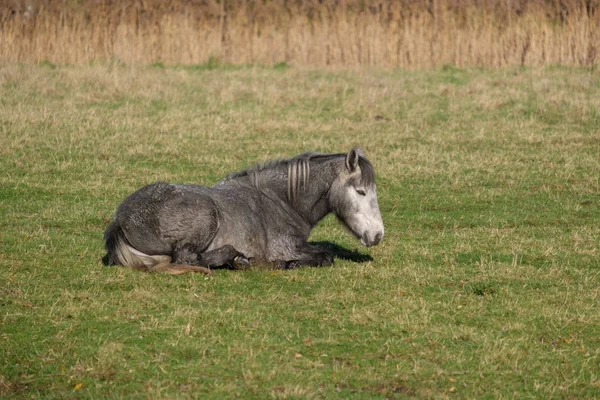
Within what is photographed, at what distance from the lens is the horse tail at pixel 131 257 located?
9.26 meters

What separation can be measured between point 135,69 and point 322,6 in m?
6.69

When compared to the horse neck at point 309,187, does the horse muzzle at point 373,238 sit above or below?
below

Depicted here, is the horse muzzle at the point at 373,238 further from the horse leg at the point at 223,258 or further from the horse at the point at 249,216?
the horse leg at the point at 223,258

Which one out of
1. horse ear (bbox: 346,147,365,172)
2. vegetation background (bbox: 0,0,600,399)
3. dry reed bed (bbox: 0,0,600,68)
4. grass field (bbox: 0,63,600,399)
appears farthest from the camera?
dry reed bed (bbox: 0,0,600,68)

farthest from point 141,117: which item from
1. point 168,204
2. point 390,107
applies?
point 168,204

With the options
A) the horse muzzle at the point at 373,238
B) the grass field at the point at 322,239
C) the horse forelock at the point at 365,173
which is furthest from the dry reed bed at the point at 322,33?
the horse muzzle at the point at 373,238

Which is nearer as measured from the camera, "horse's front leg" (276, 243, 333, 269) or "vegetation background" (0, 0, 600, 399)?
"vegetation background" (0, 0, 600, 399)

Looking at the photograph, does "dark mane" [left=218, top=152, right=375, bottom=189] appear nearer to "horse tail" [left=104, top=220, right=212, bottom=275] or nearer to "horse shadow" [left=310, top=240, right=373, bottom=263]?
"horse shadow" [left=310, top=240, right=373, bottom=263]

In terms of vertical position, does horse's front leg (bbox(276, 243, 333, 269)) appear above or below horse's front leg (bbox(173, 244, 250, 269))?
below

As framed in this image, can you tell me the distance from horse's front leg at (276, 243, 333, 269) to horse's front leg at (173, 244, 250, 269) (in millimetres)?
594

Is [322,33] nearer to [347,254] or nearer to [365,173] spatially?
[347,254]

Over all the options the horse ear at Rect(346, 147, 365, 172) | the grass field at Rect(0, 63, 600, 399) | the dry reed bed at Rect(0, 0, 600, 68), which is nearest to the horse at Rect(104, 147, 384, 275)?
the horse ear at Rect(346, 147, 365, 172)

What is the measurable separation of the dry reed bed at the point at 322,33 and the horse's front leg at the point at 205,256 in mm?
15511

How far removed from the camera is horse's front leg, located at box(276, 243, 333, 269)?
9750 millimetres
